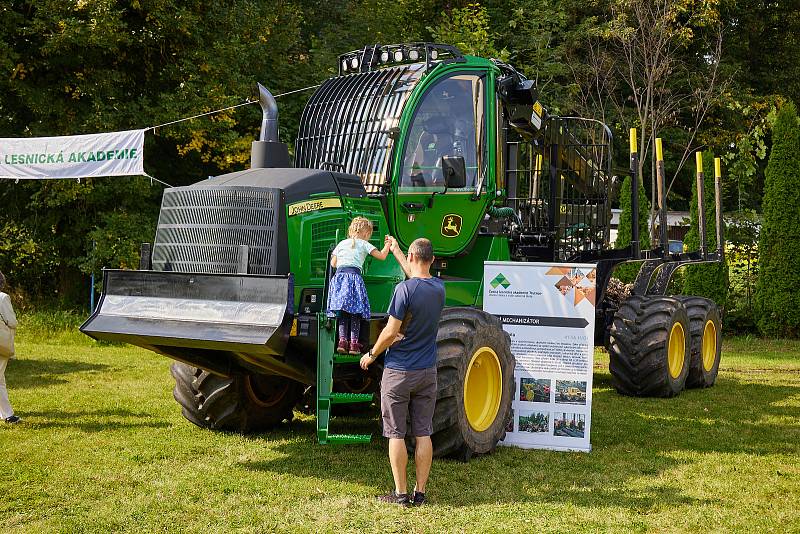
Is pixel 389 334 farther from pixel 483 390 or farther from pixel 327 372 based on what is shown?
pixel 483 390

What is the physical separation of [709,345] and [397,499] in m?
7.77

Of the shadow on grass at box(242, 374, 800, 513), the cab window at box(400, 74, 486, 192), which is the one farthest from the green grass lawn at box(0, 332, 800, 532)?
the cab window at box(400, 74, 486, 192)

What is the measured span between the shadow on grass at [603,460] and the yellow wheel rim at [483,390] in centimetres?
32

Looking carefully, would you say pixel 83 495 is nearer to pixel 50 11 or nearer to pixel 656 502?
pixel 656 502

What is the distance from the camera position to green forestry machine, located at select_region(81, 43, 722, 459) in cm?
682

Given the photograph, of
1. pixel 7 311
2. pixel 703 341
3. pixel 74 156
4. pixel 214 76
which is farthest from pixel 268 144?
pixel 214 76

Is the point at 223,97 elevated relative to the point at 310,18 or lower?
lower

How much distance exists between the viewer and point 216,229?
7066 mm

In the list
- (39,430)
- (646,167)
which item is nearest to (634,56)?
(646,167)

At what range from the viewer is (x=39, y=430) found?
8586 millimetres

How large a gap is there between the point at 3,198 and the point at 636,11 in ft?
49.9

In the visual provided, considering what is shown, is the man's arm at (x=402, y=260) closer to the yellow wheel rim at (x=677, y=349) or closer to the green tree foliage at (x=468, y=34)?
the yellow wheel rim at (x=677, y=349)

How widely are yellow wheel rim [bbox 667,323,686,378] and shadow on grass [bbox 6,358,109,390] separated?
294 inches

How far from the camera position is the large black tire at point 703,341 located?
11.8 meters
